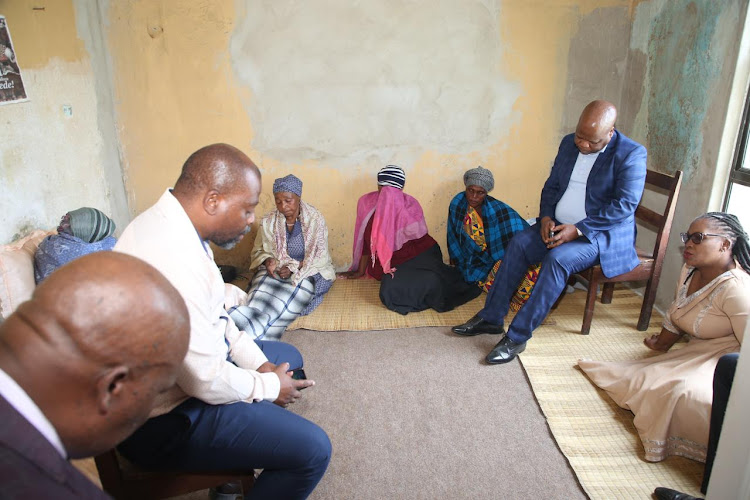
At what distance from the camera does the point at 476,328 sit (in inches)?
126

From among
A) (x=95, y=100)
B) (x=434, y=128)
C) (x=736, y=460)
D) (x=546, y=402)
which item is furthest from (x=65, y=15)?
(x=736, y=460)

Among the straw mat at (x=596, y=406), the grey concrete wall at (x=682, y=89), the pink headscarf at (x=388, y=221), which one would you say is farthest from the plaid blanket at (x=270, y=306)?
the grey concrete wall at (x=682, y=89)

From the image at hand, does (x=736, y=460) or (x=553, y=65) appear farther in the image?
(x=553, y=65)

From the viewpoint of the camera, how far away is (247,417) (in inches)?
58.4

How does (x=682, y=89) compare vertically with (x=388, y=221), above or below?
above

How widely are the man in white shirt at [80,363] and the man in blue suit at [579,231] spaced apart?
7.69 ft

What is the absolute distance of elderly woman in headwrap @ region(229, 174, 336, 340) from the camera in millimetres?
3373

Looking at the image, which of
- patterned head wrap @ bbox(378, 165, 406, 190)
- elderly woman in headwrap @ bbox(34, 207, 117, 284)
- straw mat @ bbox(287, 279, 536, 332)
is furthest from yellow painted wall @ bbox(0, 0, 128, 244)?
patterned head wrap @ bbox(378, 165, 406, 190)

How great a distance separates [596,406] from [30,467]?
2481 millimetres

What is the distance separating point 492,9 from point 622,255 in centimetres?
217

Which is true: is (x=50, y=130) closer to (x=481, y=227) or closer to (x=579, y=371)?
(x=481, y=227)

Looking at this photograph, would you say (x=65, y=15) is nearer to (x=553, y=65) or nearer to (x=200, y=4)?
(x=200, y=4)

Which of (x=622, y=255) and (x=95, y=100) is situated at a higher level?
(x=95, y=100)

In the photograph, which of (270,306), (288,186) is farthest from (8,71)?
(270,306)
